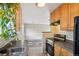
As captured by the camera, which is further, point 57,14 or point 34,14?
point 57,14

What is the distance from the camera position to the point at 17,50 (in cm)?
163

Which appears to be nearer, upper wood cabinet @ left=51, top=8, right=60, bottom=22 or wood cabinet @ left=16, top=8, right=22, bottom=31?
wood cabinet @ left=16, top=8, right=22, bottom=31

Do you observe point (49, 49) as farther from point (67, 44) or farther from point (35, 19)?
point (35, 19)

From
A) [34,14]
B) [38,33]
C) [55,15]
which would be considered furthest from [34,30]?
[55,15]

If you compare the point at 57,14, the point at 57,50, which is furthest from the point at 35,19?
the point at 57,50

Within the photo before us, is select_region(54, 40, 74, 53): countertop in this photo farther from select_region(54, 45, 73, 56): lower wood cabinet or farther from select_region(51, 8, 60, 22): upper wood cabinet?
select_region(51, 8, 60, 22): upper wood cabinet

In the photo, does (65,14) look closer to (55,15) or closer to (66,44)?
(55,15)

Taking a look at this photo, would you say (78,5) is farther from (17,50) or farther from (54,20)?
(17,50)

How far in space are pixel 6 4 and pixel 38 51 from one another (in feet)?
1.95

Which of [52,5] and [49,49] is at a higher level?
[52,5]

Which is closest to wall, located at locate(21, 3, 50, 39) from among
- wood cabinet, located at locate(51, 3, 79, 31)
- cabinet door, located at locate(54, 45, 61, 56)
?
wood cabinet, located at locate(51, 3, 79, 31)

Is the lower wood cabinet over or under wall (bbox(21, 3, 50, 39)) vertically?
under

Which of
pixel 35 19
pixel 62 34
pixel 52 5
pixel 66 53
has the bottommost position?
pixel 66 53

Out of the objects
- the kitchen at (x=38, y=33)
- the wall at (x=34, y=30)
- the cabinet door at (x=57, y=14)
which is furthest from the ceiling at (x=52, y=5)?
the wall at (x=34, y=30)
